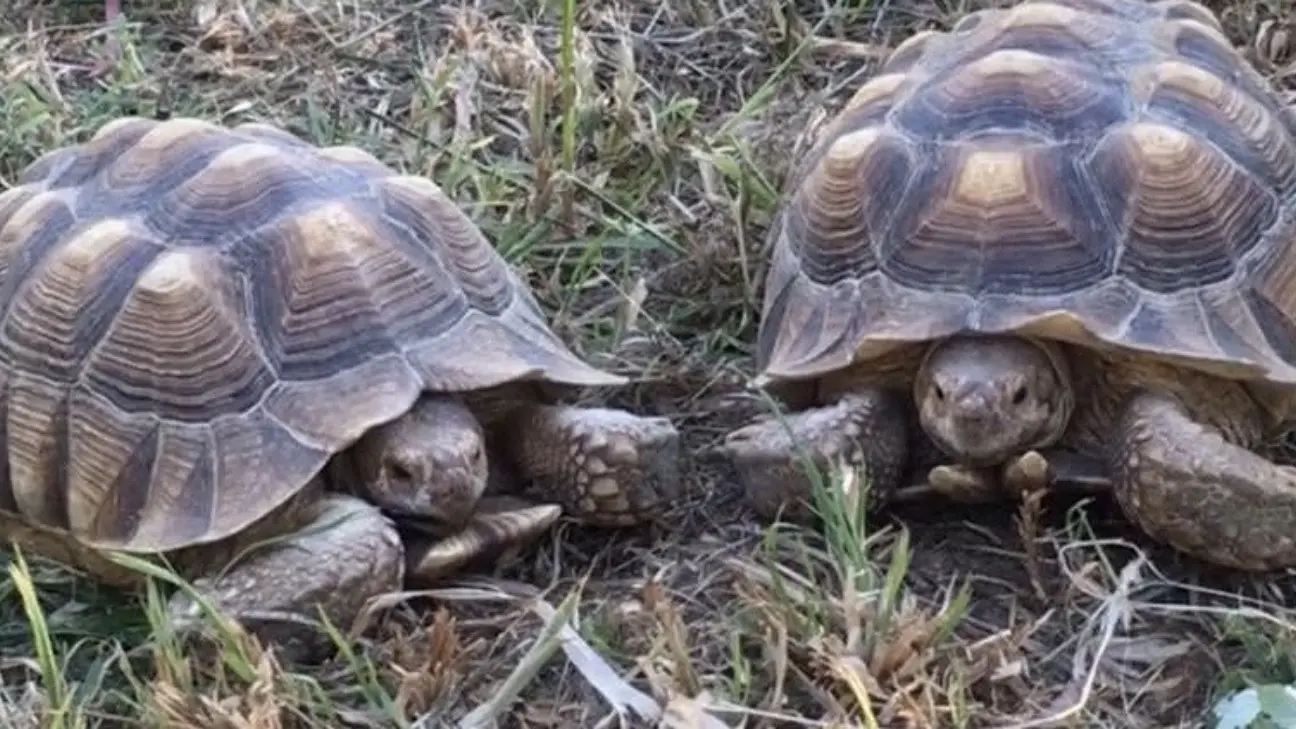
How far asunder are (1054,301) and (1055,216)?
0.13m

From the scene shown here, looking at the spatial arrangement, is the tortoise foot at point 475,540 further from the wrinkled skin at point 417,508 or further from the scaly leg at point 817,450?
the scaly leg at point 817,450

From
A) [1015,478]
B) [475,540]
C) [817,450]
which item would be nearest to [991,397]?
[1015,478]

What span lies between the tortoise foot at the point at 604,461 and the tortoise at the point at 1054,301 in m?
0.12

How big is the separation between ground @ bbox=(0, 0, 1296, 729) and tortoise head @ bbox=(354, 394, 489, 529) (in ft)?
0.40

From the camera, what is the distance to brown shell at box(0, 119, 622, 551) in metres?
2.65

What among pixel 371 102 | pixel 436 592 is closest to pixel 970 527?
pixel 436 592

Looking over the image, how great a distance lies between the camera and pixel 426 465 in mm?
2662

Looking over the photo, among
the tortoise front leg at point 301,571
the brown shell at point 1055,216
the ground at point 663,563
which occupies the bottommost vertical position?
the ground at point 663,563

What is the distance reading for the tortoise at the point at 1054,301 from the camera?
2.73 meters

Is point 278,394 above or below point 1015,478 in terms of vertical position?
above

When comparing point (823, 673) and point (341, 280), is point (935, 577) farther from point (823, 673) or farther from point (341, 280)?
point (341, 280)

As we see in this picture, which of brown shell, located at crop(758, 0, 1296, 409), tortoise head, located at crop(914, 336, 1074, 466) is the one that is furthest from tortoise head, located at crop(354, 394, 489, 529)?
tortoise head, located at crop(914, 336, 1074, 466)

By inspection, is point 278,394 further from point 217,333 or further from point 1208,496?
point 1208,496

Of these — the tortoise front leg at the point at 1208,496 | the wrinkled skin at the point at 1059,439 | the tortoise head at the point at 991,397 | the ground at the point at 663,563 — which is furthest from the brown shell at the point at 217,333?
the tortoise front leg at the point at 1208,496
